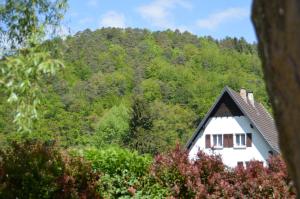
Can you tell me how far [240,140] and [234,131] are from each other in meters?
0.81

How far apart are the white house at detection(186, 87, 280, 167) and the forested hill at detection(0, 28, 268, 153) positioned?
33.9 metres

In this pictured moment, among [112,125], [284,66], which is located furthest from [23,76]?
[112,125]

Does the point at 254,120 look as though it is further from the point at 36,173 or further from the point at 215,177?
the point at 36,173

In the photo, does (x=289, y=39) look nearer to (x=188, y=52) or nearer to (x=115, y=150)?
(x=115, y=150)

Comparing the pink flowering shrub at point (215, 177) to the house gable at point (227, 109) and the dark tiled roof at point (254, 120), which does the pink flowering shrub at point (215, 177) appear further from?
the house gable at point (227, 109)

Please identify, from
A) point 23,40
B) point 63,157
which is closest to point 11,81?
point 23,40

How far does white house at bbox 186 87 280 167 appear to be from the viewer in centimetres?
3897

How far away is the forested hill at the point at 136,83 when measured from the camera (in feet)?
261

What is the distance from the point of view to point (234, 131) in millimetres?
40562

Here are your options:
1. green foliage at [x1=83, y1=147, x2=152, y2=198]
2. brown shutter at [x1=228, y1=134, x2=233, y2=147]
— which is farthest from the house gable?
green foliage at [x1=83, y1=147, x2=152, y2=198]

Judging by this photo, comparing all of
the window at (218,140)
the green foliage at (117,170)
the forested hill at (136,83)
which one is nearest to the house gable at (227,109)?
the window at (218,140)

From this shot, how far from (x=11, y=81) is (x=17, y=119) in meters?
0.41

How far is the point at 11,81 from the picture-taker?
494 cm

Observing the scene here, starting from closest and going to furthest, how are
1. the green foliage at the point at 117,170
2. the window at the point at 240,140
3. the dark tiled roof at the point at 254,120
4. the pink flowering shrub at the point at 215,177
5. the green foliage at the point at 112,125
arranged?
the pink flowering shrub at the point at 215,177 < the green foliage at the point at 117,170 < the dark tiled roof at the point at 254,120 < the window at the point at 240,140 < the green foliage at the point at 112,125
